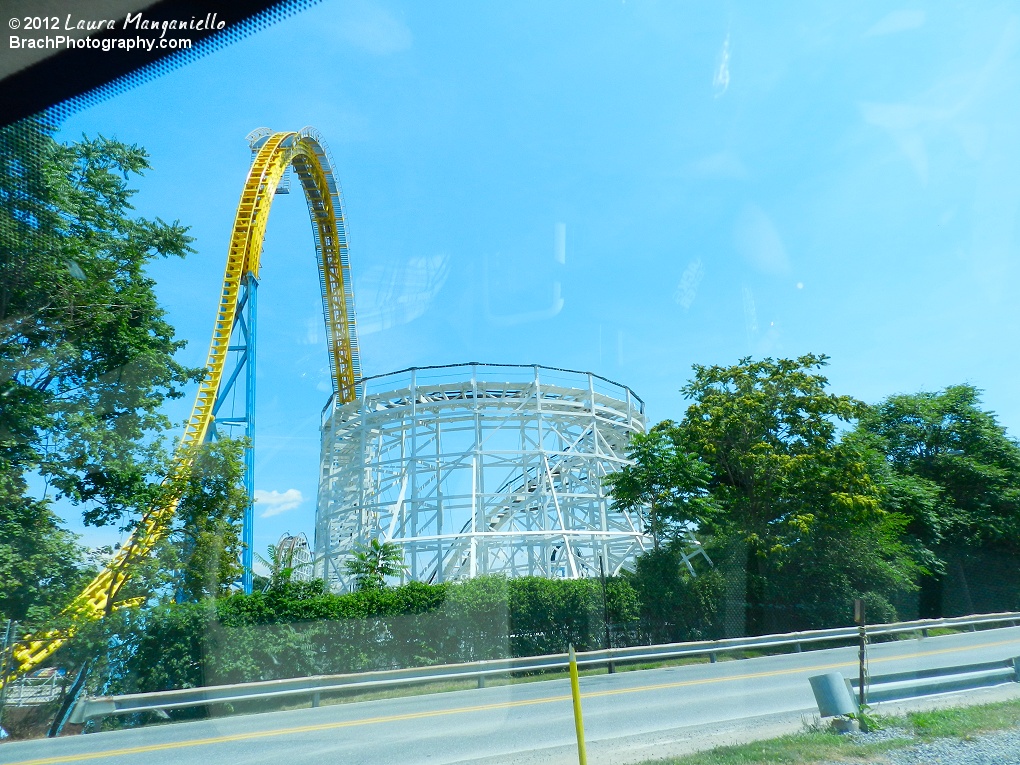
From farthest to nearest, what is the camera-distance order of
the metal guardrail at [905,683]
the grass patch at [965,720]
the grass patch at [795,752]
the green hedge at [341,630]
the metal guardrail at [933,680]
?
the green hedge at [341,630] → the metal guardrail at [933,680] → the metal guardrail at [905,683] → the grass patch at [965,720] → the grass patch at [795,752]

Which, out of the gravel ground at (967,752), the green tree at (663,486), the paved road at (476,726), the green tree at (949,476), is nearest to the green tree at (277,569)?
the paved road at (476,726)

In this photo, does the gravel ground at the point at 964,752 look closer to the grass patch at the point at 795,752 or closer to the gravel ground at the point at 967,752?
the gravel ground at the point at 967,752

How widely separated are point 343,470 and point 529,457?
7.32 metres

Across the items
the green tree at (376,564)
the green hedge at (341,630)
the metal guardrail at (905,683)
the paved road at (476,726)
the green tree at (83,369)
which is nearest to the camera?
the metal guardrail at (905,683)

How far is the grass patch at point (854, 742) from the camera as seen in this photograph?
5.53 meters

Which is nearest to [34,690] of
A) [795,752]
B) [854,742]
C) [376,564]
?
[376,564]

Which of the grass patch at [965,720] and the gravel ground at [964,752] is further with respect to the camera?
the grass patch at [965,720]

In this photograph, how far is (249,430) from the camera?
21688 millimetres

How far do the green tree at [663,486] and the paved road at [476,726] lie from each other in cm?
703

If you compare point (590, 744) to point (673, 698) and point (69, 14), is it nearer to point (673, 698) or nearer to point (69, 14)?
point (673, 698)

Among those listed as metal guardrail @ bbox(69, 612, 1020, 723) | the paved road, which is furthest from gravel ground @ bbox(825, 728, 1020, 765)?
Result: metal guardrail @ bbox(69, 612, 1020, 723)

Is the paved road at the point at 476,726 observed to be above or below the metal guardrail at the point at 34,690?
below

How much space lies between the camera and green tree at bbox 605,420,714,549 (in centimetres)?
2116

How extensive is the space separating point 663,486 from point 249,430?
40.6ft
